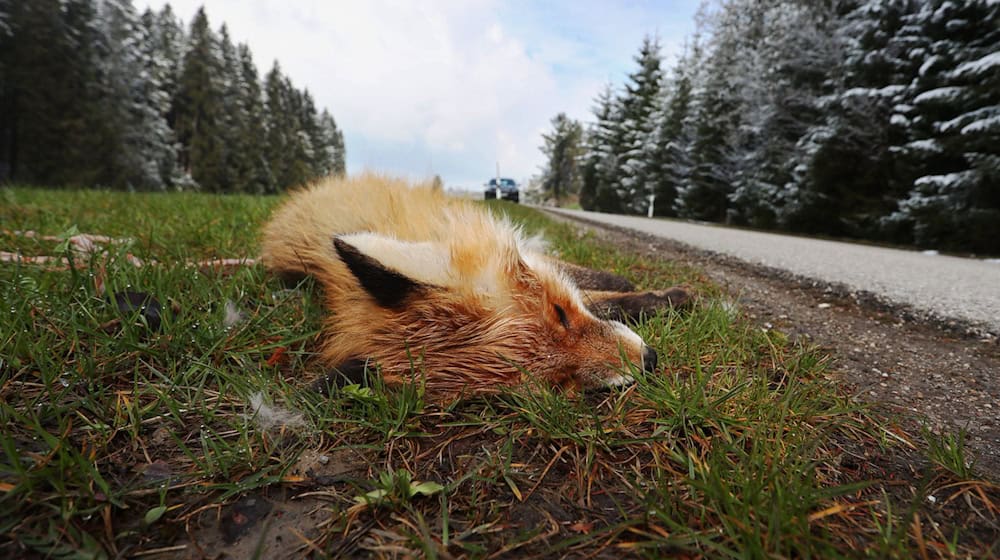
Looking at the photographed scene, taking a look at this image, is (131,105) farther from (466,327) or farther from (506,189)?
(466,327)

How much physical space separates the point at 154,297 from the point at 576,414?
2.11 metres

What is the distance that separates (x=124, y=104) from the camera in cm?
2741

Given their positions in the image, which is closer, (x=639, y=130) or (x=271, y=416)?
(x=271, y=416)

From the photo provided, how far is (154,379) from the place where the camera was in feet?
5.89

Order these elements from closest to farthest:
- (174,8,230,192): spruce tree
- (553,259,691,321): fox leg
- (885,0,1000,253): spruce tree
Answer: (553,259,691,321): fox leg, (885,0,1000,253): spruce tree, (174,8,230,192): spruce tree

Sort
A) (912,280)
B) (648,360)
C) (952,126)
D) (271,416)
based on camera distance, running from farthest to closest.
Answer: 1. (952,126)
2. (912,280)
3. (648,360)
4. (271,416)

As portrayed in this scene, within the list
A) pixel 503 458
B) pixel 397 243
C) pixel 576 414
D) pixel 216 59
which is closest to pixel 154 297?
pixel 397 243

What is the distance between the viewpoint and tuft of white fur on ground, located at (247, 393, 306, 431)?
1581 mm

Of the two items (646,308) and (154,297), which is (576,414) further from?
(154,297)

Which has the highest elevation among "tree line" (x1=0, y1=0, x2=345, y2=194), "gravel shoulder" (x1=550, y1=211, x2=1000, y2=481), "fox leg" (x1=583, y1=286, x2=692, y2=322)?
"tree line" (x1=0, y1=0, x2=345, y2=194)

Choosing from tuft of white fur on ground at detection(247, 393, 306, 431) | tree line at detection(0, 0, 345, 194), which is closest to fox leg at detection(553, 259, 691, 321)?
tuft of white fur on ground at detection(247, 393, 306, 431)

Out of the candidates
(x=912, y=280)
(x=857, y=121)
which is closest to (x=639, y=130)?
(x=857, y=121)

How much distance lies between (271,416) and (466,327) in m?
0.78

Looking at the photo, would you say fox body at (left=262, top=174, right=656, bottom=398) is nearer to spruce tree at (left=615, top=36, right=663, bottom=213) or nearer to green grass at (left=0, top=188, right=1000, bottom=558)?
green grass at (left=0, top=188, right=1000, bottom=558)
